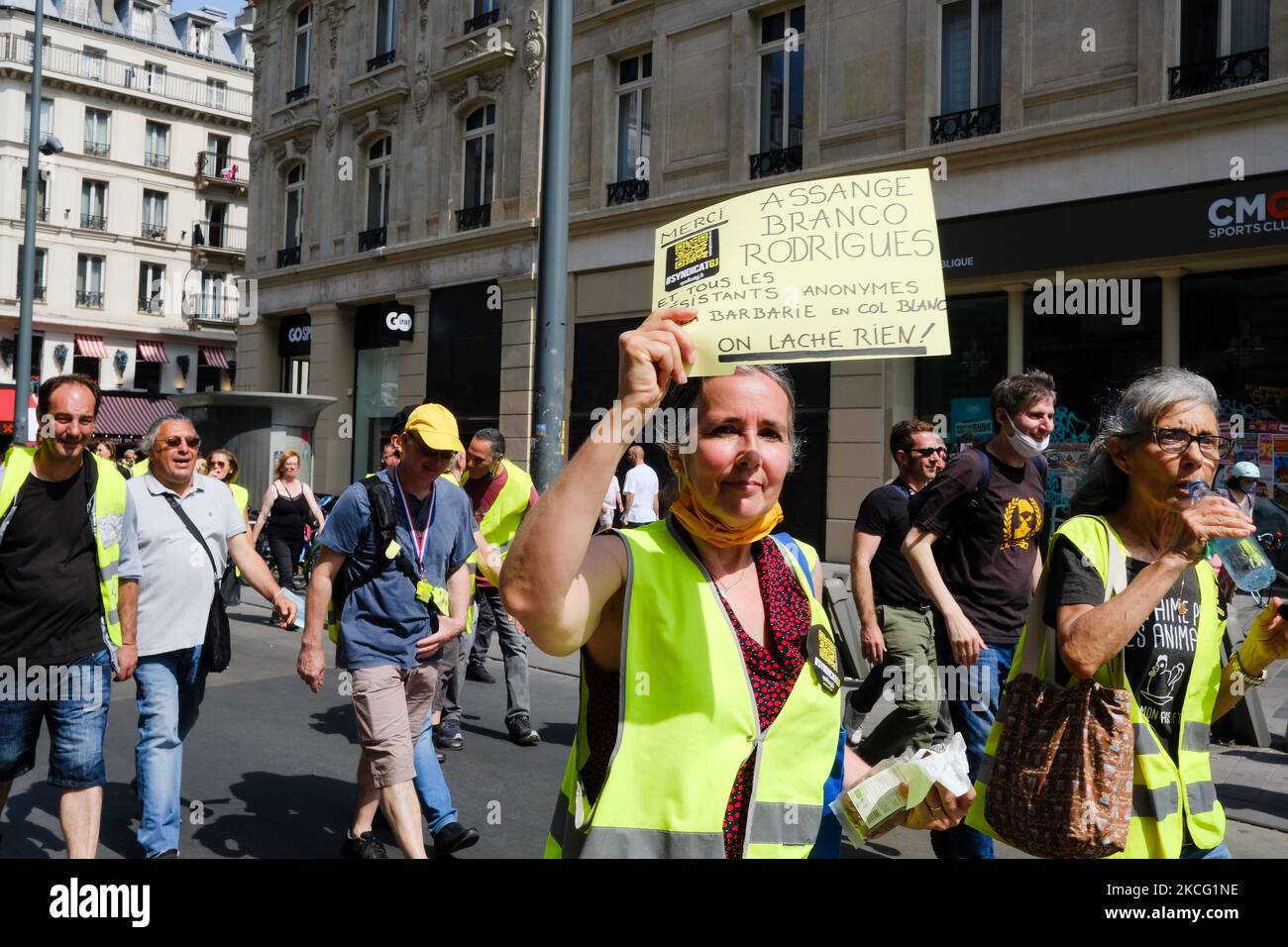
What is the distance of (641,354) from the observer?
6.22ft

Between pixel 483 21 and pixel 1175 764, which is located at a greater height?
pixel 483 21

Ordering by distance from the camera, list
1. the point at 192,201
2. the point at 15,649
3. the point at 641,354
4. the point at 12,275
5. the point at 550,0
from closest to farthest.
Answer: the point at 641,354 → the point at 15,649 → the point at 550,0 → the point at 12,275 → the point at 192,201

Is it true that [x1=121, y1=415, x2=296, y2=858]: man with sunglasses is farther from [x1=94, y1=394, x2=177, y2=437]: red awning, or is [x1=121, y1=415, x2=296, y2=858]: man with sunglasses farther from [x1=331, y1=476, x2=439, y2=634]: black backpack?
[x1=94, y1=394, x2=177, y2=437]: red awning

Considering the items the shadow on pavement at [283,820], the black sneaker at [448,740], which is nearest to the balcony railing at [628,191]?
the black sneaker at [448,740]

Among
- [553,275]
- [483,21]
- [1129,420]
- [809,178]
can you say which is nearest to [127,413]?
[483,21]

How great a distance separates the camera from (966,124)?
14258 millimetres

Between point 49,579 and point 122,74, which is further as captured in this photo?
point 122,74

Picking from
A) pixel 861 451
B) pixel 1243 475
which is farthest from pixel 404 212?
pixel 1243 475

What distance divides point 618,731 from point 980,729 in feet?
9.51

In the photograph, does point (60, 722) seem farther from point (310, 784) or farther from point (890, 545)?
point (890, 545)

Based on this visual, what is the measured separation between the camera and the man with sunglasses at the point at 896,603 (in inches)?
214

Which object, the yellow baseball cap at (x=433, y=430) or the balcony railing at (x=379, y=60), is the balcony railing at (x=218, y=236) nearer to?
the balcony railing at (x=379, y=60)

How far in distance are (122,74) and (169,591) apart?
157 feet
